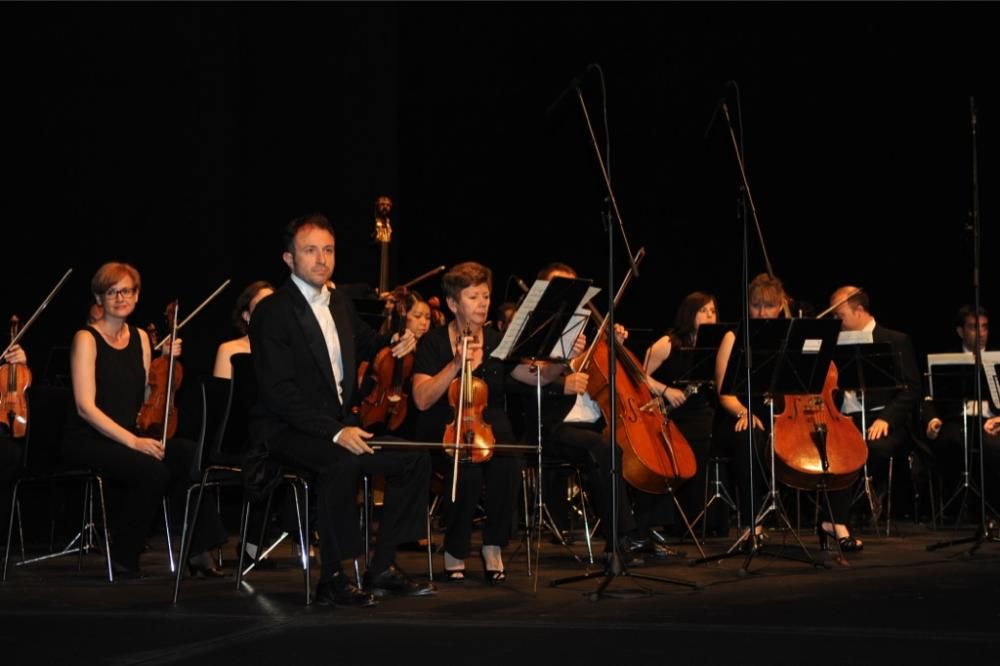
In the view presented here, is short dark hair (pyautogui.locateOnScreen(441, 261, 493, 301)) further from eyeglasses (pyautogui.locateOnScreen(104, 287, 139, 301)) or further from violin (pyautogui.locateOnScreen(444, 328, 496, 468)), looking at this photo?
eyeglasses (pyautogui.locateOnScreen(104, 287, 139, 301))

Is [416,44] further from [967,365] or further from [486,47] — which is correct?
[967,365]

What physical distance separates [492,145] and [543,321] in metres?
4.06

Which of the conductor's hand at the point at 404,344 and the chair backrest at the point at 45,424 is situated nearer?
the conductor's hand at the point at 404,344

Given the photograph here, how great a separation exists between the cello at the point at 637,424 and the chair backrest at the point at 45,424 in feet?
6.34

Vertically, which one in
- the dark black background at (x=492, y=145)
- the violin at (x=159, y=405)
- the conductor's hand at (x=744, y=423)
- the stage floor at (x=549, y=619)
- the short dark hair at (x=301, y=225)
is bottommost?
the stage floor at (x=549, y=619)

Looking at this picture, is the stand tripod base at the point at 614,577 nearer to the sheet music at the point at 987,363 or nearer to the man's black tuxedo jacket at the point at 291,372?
the man's black tuxedo jacket at the point at 291,372

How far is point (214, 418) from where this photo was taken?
4.41 m

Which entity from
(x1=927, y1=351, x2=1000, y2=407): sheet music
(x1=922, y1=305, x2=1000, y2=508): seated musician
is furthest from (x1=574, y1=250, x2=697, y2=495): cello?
(x1=922, y1=305, x2=1000, y2=508): seated musician

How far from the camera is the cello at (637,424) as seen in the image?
16.2ft

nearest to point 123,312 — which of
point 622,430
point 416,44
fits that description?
point 622,430

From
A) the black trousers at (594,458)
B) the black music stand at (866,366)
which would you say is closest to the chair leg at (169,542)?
the black trousers at (594,458)

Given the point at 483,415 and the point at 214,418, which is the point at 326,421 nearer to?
the point at 214,418

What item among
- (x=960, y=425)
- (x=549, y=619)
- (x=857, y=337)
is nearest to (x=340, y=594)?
(x=549, y=619)

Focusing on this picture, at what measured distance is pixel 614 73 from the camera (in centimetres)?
767
